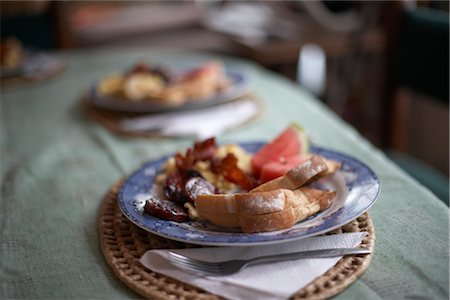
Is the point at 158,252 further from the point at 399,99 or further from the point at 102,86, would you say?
the point at 399,99

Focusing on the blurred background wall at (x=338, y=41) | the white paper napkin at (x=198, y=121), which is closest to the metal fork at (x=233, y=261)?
the white paper napkin at (x=198, y=121)

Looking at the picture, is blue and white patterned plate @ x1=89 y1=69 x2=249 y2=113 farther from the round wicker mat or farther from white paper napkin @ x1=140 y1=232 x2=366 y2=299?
white paper napkin @ x1=140 y1=232 x2=366 y2=299

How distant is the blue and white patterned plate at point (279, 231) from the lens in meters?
0.71

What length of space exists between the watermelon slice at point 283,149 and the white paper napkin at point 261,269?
23cm

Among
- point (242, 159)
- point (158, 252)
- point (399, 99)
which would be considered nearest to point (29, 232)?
point (158, 252)

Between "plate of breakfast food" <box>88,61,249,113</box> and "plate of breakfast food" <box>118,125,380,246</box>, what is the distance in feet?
1.36

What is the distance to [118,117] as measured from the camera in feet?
4.84

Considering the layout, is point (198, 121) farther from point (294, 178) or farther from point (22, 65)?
point (22, 65)

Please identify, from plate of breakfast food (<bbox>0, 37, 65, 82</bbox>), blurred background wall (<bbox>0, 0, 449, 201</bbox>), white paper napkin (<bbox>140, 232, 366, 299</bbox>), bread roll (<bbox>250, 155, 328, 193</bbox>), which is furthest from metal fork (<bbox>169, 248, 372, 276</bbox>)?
plate of breakfast food (<bbox>0, 37, 65, 82</bbox>)

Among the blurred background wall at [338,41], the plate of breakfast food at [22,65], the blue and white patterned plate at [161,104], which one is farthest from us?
the plate of breakfast food at [22,65]

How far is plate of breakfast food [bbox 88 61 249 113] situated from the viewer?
1442 millimetres

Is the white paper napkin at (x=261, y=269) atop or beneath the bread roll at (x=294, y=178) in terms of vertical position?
beneath

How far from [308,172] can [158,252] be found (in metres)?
0.26

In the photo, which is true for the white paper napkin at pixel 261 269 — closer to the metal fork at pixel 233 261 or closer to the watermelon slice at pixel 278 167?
the metal fork at pixel 233 261
